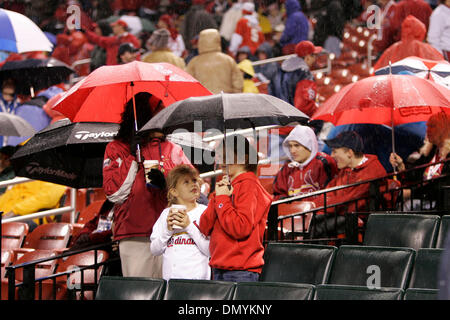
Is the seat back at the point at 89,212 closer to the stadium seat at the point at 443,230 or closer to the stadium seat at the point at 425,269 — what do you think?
the stadium seat at the point at 443,230

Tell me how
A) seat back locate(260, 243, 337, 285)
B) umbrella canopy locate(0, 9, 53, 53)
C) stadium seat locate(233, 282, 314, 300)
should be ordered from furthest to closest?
umbrella canopy locate(0, 9, 53, 53) → seat back locate(260, 243, 337, 285) → stadium seat locate(233, 282, 314, 300)

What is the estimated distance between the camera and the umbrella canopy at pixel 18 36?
28.8ft

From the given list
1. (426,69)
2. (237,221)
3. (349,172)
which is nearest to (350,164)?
(349,172)

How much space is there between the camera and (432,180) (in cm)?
739

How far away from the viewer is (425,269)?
4.71m

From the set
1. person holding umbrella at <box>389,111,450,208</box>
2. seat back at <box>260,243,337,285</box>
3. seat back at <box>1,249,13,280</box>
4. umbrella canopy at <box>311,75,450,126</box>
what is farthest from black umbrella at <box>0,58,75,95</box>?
seat back at <box>260,243,337,285</box>

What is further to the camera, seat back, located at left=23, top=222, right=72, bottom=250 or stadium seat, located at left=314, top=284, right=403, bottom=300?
seat back, located at left=23, top=222, right=72, bottom=250

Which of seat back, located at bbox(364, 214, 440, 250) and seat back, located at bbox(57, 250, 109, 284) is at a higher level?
seat back, located at bbox(364, 214, 440, 250)

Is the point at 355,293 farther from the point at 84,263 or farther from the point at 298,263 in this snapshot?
the point at 84,263

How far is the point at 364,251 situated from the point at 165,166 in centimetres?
170

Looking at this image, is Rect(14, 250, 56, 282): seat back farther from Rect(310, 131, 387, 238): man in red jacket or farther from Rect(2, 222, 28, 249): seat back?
Rect(310, 131, 387, 238): man in red jacket

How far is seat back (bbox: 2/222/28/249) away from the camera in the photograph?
27.2ft

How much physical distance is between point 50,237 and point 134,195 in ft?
8.34

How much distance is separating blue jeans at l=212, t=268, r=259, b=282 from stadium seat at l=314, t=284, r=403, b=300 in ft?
3.56
